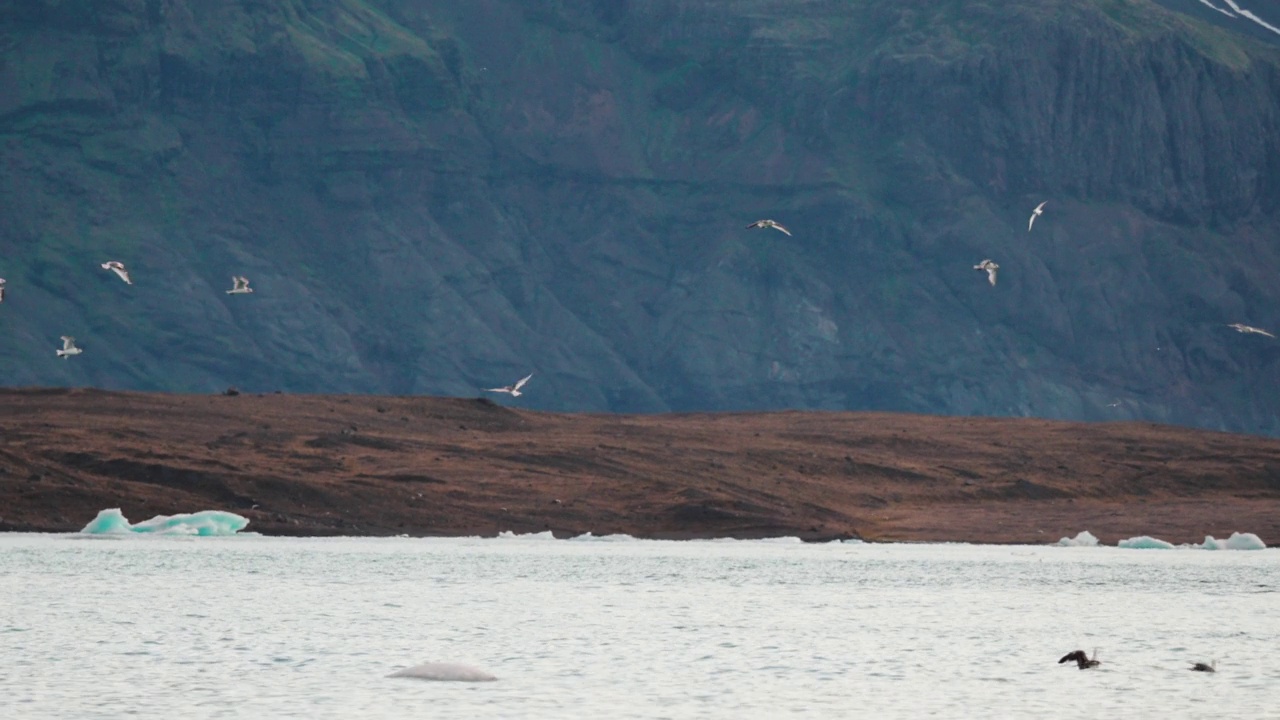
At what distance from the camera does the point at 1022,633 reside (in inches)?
1827

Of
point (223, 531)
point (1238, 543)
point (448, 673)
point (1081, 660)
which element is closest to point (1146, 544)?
point (1238, 543)

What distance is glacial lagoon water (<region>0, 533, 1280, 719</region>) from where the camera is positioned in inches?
1293

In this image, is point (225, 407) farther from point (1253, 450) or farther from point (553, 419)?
point (1253, 450)

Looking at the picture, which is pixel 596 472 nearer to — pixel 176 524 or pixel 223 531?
pixel 223 531

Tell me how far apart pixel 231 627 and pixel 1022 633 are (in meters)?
18.7

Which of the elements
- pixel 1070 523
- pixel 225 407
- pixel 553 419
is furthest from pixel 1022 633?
pixel 553 419

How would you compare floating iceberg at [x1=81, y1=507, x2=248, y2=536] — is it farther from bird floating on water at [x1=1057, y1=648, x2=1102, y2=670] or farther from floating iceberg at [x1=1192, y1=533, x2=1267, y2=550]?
bird floating on water at [x1=1057, y1=648, x2=1102, y2=670]

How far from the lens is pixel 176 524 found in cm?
8375

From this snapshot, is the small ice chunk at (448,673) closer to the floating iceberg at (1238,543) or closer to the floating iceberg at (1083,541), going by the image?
the floating iceberg at (1083,541)

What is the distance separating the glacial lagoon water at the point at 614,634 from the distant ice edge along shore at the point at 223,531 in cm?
419

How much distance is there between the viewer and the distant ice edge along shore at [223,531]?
80500 mm

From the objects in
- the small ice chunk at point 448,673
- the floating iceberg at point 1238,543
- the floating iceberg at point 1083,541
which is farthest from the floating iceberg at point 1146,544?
the small ice chunk at point 448,673

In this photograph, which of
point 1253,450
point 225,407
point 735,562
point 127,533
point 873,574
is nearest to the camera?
point 873,574

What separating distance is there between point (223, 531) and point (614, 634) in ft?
144
